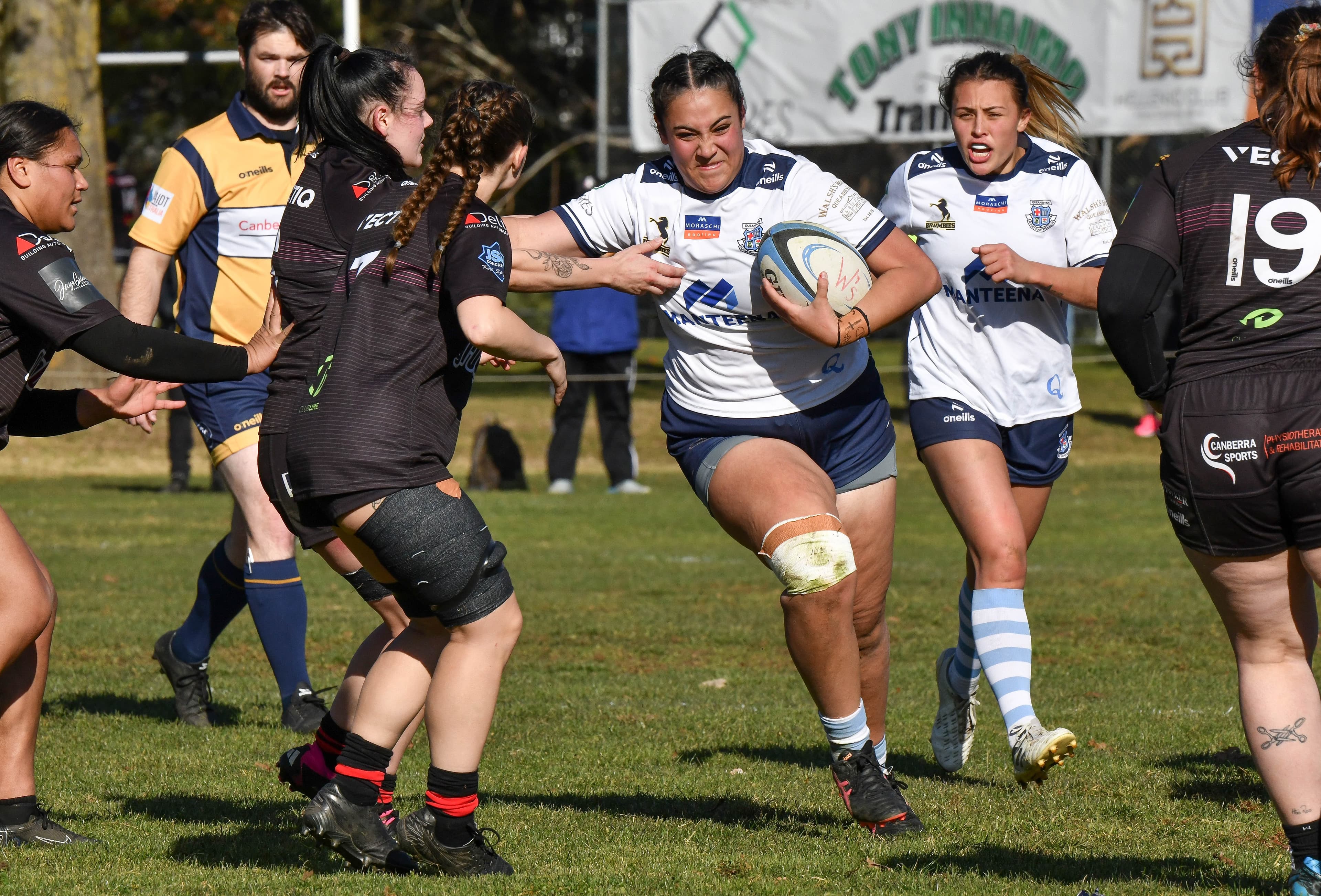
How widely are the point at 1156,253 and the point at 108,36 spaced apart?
27.9m

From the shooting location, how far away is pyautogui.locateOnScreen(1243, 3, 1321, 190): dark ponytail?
354 cm

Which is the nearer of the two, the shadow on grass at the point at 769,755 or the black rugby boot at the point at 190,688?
the shadow on grass at the point at 769,755

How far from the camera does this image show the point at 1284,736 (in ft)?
12.4

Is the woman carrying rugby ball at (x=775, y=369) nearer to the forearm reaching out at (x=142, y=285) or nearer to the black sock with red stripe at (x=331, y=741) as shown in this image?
the black sock with red stripe at (x=331, y=741)

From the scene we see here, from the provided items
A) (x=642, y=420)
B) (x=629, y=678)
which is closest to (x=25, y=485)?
(x=642, y=420)

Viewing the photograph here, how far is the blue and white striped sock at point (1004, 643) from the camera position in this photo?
5117 millimetres

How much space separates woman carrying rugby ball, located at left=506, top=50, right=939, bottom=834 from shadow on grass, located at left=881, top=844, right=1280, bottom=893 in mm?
321

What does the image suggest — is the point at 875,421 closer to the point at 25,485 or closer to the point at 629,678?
the point at 629,678

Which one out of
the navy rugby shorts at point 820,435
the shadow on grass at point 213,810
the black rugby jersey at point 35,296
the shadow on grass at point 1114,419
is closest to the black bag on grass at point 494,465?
the shadow on grass at point 1114,419

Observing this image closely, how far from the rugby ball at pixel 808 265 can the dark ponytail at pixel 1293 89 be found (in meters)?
1.42

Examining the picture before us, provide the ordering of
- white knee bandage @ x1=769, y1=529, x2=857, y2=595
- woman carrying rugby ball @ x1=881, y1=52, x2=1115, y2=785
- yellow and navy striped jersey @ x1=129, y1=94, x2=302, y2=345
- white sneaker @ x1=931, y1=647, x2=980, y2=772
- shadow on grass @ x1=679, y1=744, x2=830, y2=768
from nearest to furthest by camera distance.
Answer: white knee bandage @ x1=769, y1=529, x2=857, y2=595, woman carrying rugby ball @ x1=881, y1=52, x2=1115, y2=785, white sneaker @ x1=931, y1=647, x2=980, y2=772, shadow on grass @ x1=679, y1=744, x2=830, y2=768, yellow and navy striped jersey @ x1=129, y1=94, x2=302, y2=345

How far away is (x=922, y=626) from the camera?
8875 millimetres

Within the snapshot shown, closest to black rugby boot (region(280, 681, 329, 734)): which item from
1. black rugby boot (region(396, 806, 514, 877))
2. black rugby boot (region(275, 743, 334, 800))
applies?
black rugby boot (region(275, 743, 334, 800))

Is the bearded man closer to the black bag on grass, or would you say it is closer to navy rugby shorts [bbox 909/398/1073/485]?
navy rugby shorts [bbox 909/398/1073/485]
